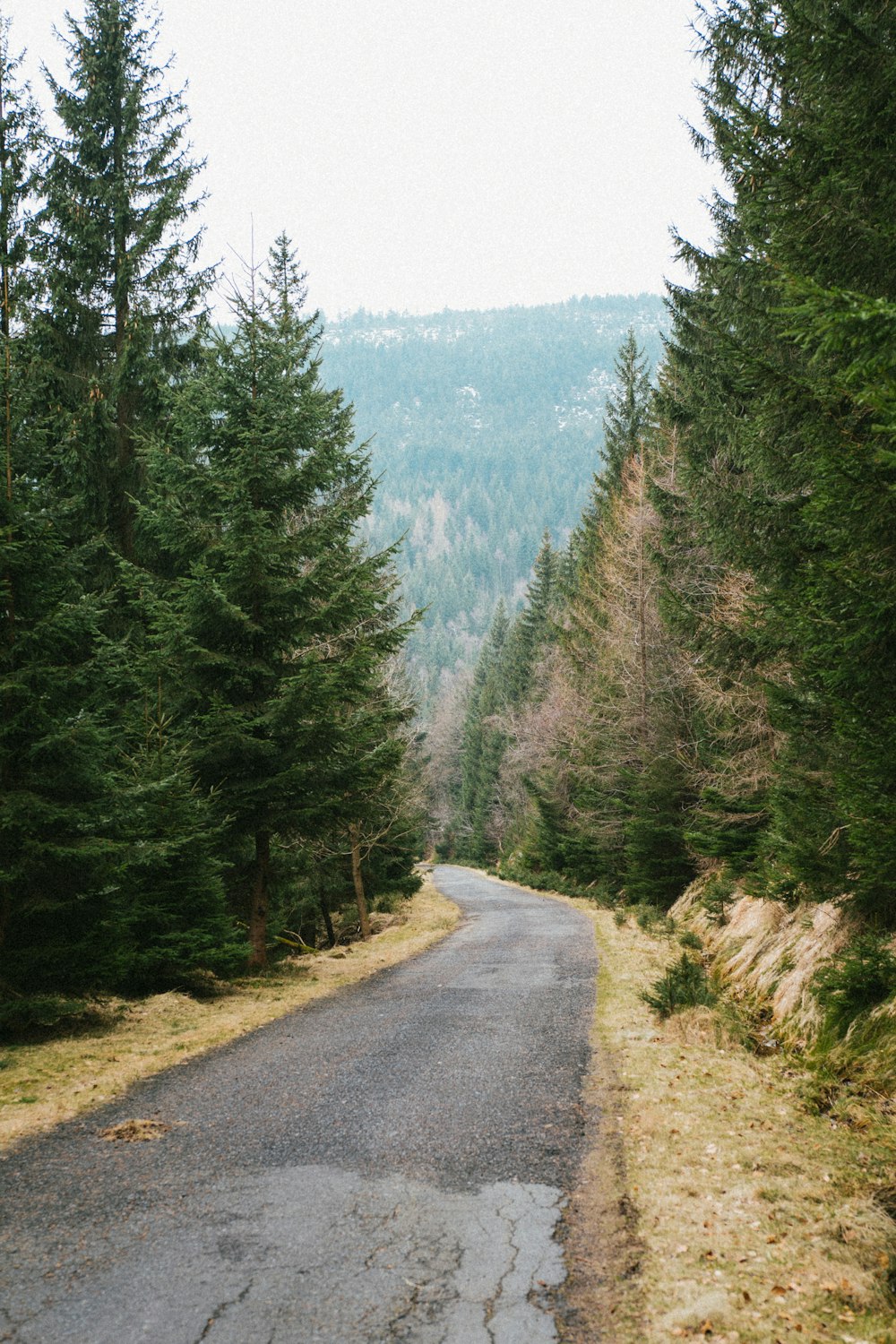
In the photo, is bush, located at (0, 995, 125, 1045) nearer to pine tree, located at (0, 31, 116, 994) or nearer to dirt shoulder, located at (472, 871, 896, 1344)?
pine tree, located at (0, 31, 116, 994)

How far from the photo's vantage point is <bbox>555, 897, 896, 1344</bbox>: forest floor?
3523 millimetres

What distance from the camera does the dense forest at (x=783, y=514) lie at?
221 inches

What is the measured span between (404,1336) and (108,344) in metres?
17.3

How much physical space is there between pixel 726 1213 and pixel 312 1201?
7.55ft

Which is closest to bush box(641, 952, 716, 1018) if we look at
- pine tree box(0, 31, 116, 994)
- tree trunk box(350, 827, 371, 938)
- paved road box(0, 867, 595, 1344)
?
paved road box(0, 867, 595, 1344)

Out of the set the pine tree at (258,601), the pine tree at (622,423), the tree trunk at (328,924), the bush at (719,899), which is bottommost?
the tree trunk at (328,924)

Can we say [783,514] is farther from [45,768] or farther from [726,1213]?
[45,768]

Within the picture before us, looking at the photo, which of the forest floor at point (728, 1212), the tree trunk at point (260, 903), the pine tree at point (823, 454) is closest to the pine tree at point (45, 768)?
the tree trunk at point (260, 903)

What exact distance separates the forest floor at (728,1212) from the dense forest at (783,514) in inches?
58.5

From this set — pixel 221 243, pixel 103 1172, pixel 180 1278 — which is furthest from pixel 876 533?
pixel 221 243

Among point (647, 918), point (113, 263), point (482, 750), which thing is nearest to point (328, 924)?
point (647, 918)

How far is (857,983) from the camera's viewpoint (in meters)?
6.70

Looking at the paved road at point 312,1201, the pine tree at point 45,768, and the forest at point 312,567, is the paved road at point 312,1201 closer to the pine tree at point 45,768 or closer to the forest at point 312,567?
the pine tree at point 45,768

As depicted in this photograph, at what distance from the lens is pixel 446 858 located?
258ft
